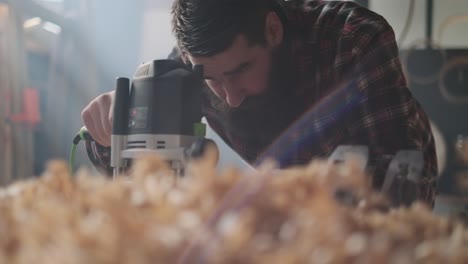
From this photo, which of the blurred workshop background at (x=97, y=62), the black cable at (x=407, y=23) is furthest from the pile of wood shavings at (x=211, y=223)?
the black cable at (x=407, y=23)

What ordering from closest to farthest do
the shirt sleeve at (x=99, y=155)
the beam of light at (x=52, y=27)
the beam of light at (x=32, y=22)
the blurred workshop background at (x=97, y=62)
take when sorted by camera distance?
the shirt sleeve at (x=99, y=155)
the blurred workshop background at (x=97, y=62)
the beam of light at (x=32, y=22)
the beam of light at (x=52, y=27)

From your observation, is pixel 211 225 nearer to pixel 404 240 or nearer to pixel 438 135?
pixel 404 240

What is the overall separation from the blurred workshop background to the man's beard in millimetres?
834

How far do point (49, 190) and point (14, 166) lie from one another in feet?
5.05

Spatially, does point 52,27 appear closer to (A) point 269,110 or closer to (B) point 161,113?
(A) point 269,110

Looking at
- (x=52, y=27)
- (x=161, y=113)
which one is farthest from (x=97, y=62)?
(x=161, y=113)

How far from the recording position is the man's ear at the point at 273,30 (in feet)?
3.03

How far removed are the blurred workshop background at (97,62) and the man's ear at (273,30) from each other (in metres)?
0.99

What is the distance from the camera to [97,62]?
2.17 meters

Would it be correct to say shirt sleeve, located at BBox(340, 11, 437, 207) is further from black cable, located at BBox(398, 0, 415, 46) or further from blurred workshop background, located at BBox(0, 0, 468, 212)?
black cable, located at BBox(398, 0, 415, 46)

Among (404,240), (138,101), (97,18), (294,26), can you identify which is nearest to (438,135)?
(294,26)

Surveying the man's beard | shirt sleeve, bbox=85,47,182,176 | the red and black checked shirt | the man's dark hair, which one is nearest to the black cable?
the red and black checked shirt

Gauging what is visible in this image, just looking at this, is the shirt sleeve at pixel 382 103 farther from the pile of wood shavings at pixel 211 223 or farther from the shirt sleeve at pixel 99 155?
the pile of wood shavings at pixel 211 223

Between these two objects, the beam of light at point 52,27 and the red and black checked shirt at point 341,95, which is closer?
the red and black checked shirt at point 341,95
